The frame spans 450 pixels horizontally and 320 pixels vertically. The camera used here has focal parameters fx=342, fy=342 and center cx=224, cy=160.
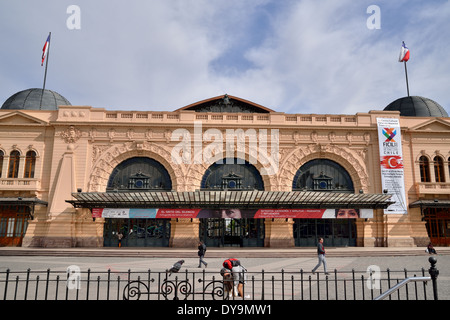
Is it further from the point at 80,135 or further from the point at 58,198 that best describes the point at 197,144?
the point at 58,198

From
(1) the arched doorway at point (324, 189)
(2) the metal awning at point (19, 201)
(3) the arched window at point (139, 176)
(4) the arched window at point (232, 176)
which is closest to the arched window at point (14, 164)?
(2) the metal awning at point (19, 201)

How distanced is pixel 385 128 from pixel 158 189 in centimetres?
2191

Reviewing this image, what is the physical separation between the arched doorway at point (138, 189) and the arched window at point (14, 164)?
8.40 m

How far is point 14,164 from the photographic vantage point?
31078 millimetres

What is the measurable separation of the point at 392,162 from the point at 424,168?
3706 mm

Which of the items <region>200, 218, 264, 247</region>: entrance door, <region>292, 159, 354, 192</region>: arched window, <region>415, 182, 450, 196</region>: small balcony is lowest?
<region>200, 218, 264, 247</region>: entrance door

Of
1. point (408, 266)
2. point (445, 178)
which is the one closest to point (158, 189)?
point (408, 266)

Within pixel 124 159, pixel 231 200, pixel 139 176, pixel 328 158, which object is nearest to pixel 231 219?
pixel 231 200

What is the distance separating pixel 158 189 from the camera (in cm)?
3125

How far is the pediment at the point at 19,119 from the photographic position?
3122 centimetres

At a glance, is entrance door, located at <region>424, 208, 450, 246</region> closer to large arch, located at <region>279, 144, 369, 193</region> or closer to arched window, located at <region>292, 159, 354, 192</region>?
large arch, located at <region>279, 144, 369, 193</region>

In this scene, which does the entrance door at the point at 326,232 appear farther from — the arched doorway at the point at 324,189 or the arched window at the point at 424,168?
the arched window at the point at 424,168

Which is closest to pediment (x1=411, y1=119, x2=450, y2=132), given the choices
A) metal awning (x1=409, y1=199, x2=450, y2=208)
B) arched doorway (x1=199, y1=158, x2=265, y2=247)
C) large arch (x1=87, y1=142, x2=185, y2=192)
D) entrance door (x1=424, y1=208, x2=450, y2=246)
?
metal awning (x1=409, y1=199, x2=450, y2=208)

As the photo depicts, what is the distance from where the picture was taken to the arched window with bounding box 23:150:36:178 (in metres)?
31.0
